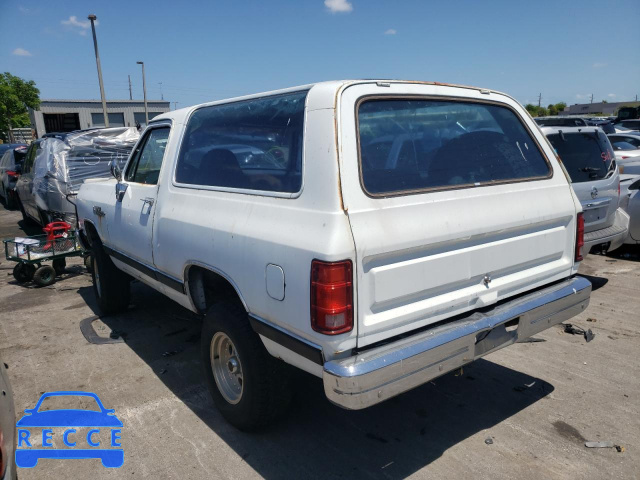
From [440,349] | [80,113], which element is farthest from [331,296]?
[80,113]

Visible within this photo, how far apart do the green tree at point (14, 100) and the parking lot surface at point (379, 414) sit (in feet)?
149

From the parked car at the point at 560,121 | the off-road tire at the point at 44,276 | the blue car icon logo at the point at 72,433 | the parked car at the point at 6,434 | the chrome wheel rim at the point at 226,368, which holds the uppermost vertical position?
the parked car at the point at 560,121

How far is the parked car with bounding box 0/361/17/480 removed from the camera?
1.85 metres

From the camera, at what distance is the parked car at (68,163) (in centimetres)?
823

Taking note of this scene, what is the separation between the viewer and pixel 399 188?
261 centimetres

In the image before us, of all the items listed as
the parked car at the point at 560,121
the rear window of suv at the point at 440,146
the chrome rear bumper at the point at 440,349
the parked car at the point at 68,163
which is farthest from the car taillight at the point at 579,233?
the parked car at the point at 560,121

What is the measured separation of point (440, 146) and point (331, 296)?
132 cm

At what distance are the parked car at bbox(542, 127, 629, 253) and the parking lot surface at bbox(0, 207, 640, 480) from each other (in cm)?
109

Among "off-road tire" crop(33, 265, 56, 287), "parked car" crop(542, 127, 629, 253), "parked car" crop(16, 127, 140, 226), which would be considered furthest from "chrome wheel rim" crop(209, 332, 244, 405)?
"parked car" crop(16, 127, 140, 226)

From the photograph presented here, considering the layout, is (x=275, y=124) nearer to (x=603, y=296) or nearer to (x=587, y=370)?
(x=587, y=370)

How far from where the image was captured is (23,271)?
22.2 feet

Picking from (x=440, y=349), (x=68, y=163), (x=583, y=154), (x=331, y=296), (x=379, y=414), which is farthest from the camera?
(x=68, y=163)

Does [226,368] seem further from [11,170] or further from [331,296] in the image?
[11,170]

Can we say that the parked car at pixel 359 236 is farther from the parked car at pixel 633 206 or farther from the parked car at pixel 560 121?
the parked car at pixel 560 121
